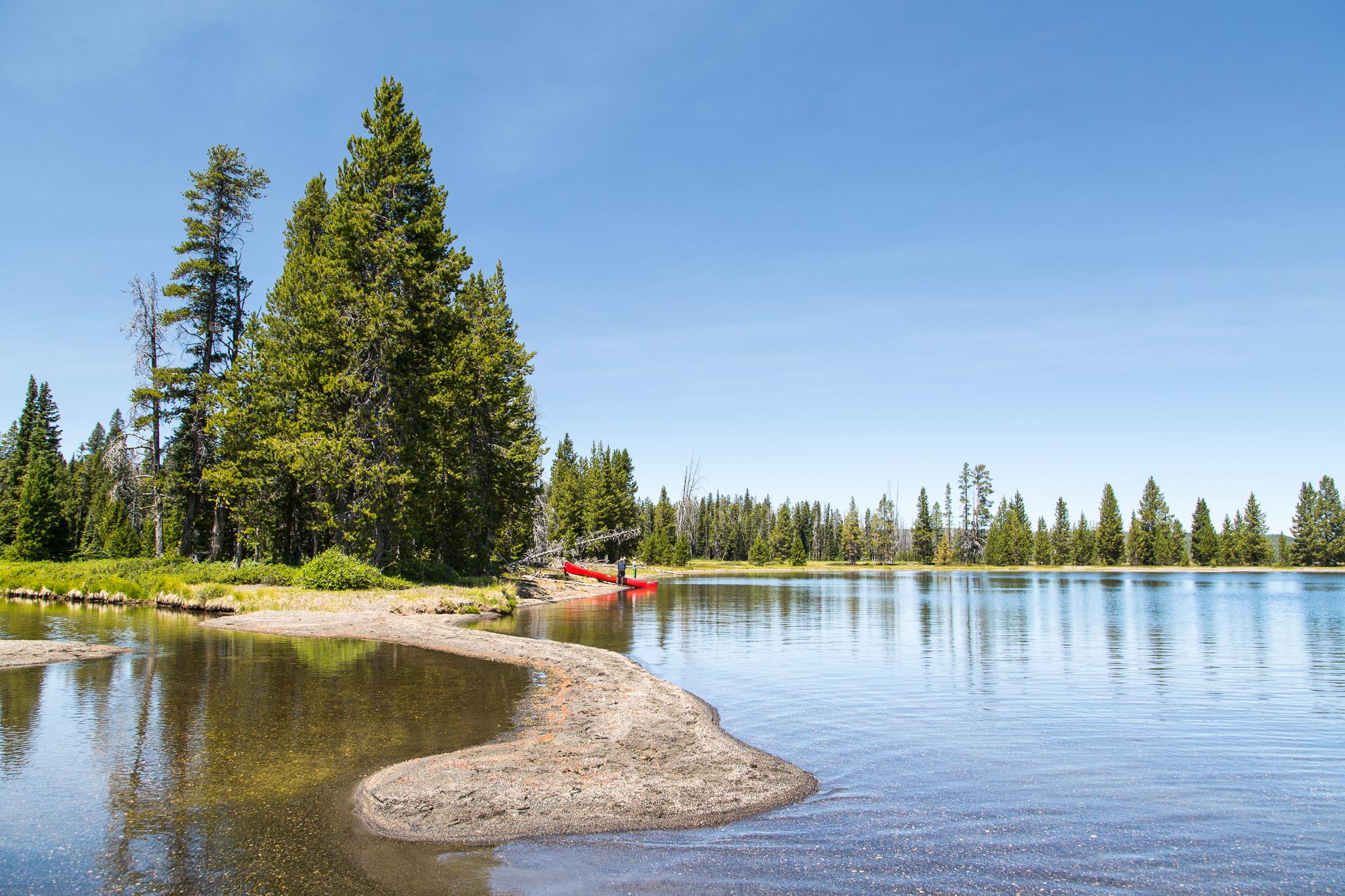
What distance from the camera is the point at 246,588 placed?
104 ft

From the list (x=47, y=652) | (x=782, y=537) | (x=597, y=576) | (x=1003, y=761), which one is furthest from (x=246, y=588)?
(x=782, y=537)

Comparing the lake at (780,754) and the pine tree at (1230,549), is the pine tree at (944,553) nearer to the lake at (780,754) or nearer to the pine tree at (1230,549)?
the pine tree at (1230,549)

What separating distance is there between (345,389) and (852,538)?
127 metres

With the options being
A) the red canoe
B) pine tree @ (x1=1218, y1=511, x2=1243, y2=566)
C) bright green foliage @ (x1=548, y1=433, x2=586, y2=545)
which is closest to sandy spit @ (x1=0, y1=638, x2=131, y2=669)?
the red canoe

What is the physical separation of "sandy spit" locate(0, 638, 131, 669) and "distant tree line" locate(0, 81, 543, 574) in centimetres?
1247

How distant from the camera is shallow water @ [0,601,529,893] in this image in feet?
23.0

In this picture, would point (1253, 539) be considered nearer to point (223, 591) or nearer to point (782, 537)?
point (782, 537)

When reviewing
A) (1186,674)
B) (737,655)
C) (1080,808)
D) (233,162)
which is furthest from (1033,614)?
(233,162)

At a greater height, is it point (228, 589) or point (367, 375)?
point (367, 375)

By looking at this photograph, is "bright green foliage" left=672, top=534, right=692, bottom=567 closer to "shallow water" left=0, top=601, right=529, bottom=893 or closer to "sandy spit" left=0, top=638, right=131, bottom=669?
"shallow water" left=0, top=601, right=529, bottom=893

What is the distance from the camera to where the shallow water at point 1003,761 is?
24.6ft

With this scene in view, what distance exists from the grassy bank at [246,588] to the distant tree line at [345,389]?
8.51 feet

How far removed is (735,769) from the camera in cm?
1048

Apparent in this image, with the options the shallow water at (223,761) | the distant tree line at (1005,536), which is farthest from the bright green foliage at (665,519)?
the shallow water at (223,761)
